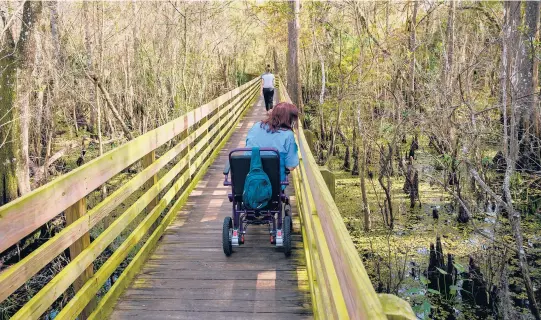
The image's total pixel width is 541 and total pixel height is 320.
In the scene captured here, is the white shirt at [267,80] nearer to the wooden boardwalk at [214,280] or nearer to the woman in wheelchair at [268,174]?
the wooden boardwalk at [214,280]

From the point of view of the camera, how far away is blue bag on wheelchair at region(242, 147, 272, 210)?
4.34 metres

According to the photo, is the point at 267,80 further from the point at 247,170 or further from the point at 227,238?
the point at 227,238

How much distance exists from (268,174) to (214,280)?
103cm

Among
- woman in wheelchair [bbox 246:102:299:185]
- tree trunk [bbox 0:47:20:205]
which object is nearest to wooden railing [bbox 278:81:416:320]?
woman in wheelchair [bbox 246:102:299:185]

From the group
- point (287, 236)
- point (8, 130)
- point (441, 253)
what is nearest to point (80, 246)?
point (287, 236)

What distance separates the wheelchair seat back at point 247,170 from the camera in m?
4.37

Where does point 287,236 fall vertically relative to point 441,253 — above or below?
above

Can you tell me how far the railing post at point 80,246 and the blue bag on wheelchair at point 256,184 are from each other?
1542 mm

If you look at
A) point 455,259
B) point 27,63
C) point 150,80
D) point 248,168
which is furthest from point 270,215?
point 150,80

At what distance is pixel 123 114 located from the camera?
1895cm

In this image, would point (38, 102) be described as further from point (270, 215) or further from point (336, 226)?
point (336, 226)

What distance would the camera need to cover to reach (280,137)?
4.70 meters

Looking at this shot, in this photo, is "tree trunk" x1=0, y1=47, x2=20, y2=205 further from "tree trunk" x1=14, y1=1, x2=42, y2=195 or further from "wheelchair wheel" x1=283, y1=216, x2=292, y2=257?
"wheelchair wheel" x1=283, y1=216, x2=292, y2=257

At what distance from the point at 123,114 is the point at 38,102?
7.80m
